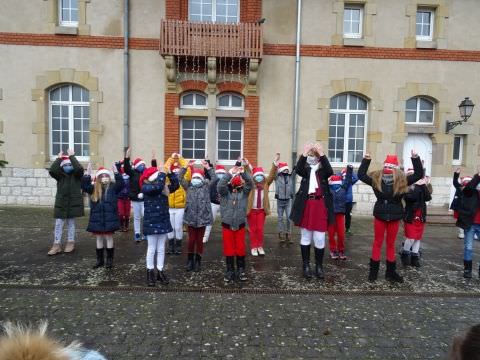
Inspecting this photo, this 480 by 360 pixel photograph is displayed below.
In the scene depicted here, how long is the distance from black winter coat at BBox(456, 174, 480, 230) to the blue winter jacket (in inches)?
182

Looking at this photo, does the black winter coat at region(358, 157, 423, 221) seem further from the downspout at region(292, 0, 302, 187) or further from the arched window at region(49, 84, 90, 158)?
the arched window at region(49, 84, 90, 158)

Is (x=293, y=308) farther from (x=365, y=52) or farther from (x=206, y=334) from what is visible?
(x=365, y=52)

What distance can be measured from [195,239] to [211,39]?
6.52 m

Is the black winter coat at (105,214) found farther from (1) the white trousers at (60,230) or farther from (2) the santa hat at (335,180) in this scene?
(2) the santa hat at (335,180)

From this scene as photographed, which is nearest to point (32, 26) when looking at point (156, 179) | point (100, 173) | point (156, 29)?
point (156, 29)

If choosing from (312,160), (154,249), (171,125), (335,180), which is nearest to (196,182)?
(154,249)

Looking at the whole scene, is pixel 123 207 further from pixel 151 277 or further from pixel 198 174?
pixel 151 277

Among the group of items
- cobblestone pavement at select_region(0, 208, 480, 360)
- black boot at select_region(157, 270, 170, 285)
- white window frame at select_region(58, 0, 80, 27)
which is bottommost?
cobblestone pavement at select_region(0, 208, 480, 360)

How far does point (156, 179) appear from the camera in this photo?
526 centimetres

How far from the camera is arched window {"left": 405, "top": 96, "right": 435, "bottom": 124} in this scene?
37.2ft

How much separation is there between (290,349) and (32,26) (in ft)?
37.1

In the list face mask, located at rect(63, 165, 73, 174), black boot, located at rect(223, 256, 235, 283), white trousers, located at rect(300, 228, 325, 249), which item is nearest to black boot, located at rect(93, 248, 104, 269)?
face mask, located at rect(63, 165, 73, 174)

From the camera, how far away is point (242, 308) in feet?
14.3

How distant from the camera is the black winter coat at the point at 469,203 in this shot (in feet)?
18.5
